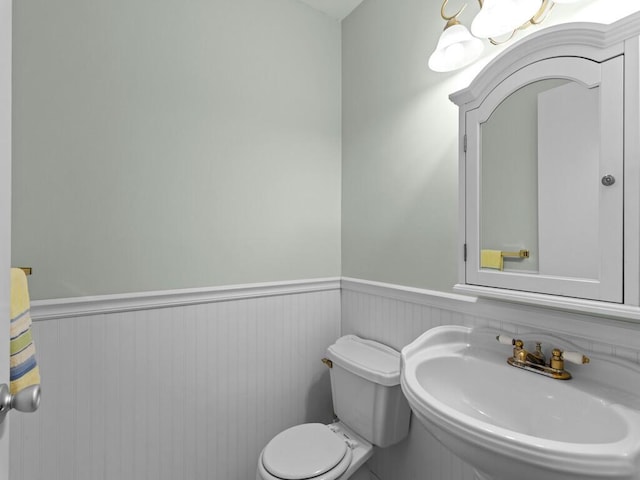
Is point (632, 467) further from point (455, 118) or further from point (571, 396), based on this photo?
point (455, 118)

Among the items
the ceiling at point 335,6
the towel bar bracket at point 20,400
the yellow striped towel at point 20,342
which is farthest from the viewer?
the ceiling at point 335,6

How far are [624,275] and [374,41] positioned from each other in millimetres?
1449

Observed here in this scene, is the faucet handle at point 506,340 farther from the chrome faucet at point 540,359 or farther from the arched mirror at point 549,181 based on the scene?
the arched mirror at point 549,181

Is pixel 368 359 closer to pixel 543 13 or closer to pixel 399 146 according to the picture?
pixel 399 146

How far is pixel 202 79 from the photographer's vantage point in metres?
1.42

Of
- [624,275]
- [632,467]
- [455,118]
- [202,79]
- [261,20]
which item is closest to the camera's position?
[632,467]

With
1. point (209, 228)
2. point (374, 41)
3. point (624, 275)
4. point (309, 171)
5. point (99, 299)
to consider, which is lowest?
point (99, 299)

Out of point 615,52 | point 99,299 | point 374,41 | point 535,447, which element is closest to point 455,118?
point 615,52

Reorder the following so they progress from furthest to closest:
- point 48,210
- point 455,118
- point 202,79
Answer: point 202,79
point 455,118
point 48,210

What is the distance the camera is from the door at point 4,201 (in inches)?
20.3

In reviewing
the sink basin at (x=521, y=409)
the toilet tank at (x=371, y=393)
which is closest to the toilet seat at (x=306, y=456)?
the toilet tank at (x=371, y=393)

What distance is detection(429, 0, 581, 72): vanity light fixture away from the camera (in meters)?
0.93

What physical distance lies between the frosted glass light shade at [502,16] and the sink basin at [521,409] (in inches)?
37.1

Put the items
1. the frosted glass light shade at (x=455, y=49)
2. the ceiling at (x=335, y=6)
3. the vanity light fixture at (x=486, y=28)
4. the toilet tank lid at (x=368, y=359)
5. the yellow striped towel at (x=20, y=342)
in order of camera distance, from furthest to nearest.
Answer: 1. the ceiling at (x=335, y=6)
2. the toilet tank lid at (x=368, y=359)
3. the frosted glass light shade at (x=455, y=49)
4. the vanity light fixture at (x=486, y=28)
5. the yellow striped towel at (x=20, y=342)
